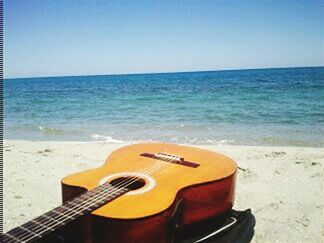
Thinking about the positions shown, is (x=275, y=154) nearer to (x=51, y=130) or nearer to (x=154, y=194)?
(x=154, y=194)

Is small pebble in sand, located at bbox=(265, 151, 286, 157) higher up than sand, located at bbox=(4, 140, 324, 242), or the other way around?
small pebble in sand, located at bbox=(265, 151, 286, 157)

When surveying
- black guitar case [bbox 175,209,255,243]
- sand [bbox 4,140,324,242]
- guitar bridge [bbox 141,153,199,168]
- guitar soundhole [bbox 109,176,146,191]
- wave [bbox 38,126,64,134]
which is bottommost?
wave [bbox 38,126,64,134]

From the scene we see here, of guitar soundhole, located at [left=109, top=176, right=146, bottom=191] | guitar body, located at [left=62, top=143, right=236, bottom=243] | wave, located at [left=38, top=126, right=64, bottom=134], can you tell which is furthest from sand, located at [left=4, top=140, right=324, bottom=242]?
wave, located at [left=38, top=126, right=64, bottom=134]

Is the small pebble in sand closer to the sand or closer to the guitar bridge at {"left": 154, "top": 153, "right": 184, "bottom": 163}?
the sand

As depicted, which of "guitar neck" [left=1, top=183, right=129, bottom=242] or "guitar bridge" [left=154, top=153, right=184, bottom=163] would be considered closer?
"guitar neck" [left=1, top=183, right=129, bottom=242]

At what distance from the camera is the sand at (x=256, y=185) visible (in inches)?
87.4

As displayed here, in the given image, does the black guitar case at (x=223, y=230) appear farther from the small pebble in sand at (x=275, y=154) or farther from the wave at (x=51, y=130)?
the wave at (x=51, y=130)

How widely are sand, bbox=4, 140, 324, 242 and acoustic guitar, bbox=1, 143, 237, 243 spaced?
65 cm

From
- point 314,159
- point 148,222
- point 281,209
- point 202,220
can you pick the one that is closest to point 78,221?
point 148,222

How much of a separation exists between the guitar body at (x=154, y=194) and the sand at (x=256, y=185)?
63 cm

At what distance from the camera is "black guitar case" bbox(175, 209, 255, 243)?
1680 millimetres

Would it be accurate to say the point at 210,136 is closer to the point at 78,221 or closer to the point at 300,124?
the point at 300,124

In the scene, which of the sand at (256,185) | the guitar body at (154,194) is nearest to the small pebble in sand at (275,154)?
the sand at (256,185)

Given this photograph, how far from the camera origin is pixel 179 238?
1610 millimetres
